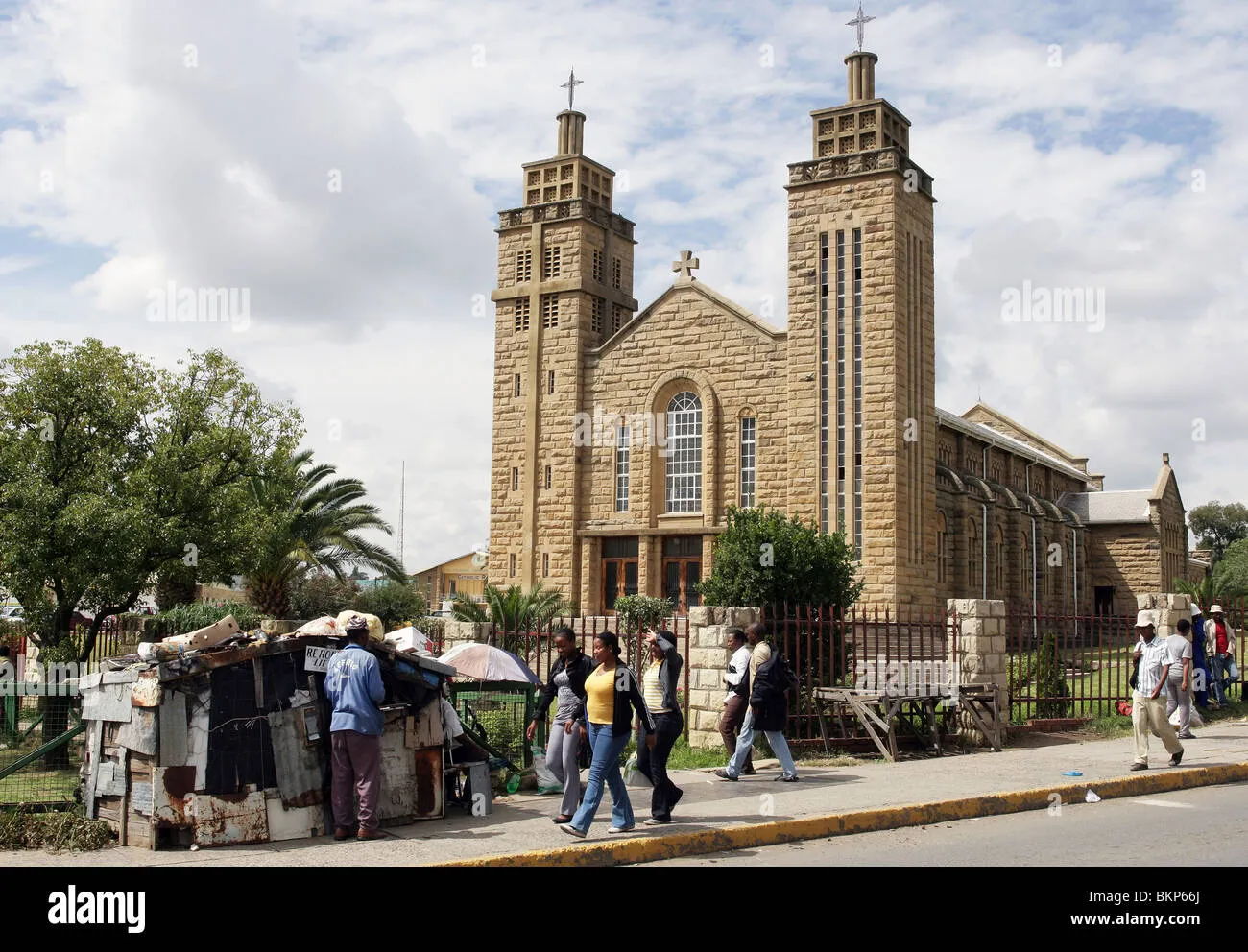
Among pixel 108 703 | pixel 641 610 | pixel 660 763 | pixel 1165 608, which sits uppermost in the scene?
pixel 1165 608

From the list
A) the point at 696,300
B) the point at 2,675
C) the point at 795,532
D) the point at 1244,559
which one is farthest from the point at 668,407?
the point at 1244,559

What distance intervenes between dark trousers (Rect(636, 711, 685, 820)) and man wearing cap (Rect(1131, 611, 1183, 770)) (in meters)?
5.77

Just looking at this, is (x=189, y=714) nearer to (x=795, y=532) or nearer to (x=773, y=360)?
(x=795, y=532)

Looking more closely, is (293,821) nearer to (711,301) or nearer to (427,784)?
(427,784)

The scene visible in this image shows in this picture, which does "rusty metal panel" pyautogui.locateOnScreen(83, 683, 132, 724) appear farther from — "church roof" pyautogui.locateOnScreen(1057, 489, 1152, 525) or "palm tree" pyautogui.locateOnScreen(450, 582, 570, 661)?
"church roof" pyautogui.locateOnScreen(1057, 489, 1152, 525)

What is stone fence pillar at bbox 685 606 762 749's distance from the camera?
552 inches

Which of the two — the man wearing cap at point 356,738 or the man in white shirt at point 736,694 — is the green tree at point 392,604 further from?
the man wearing cap at point 356,738

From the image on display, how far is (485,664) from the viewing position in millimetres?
11141

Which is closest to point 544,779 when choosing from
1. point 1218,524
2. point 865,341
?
point 865,341

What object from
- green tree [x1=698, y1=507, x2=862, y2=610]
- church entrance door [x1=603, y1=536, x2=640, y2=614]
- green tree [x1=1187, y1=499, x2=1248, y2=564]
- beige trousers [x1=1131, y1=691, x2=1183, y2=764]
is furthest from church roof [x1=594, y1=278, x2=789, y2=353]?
green tree [x1=1187, y1=499, x2=1248, y2=564]

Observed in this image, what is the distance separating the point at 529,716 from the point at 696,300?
25220 millimetres

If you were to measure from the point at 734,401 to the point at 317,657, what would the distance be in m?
26.5

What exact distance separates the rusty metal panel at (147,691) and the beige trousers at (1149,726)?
984 cm
